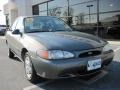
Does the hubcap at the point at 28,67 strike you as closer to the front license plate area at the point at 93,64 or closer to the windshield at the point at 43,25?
the windshield at the point at 43,25

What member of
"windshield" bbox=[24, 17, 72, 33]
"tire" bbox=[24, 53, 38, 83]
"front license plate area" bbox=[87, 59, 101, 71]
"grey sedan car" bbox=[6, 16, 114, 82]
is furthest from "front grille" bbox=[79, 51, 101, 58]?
"windshield" bbox=[24, 17, 72, 33]

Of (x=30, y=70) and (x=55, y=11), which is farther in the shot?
(x=55, y=11)

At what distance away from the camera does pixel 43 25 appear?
6.12 m

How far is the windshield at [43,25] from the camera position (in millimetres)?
5945

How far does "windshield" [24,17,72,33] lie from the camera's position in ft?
19.5

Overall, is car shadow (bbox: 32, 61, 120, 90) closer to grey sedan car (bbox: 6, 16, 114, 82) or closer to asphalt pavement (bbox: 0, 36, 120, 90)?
asphalt pavement (bbox: 0, 36, 120, 90)

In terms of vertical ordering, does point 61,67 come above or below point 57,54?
below

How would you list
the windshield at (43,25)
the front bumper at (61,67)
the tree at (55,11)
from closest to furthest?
the front bumper at (61,67), the windshield at (43,25), the tree at (55,11)

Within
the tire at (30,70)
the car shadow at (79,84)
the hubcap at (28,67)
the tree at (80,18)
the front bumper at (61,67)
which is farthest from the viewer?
the tree at (80,18)

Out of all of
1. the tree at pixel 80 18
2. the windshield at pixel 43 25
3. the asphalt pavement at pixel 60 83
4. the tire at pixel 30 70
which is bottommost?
the asphalt pavement at pixel 60 83

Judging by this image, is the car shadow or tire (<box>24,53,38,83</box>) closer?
the car shadow

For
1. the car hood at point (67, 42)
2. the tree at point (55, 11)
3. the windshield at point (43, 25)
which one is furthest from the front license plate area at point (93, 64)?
the tree at point (55, 11)

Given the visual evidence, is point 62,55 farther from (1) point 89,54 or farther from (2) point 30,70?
(2) point 30,70

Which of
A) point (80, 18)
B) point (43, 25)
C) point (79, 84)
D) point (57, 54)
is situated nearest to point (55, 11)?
point (80, 18)
